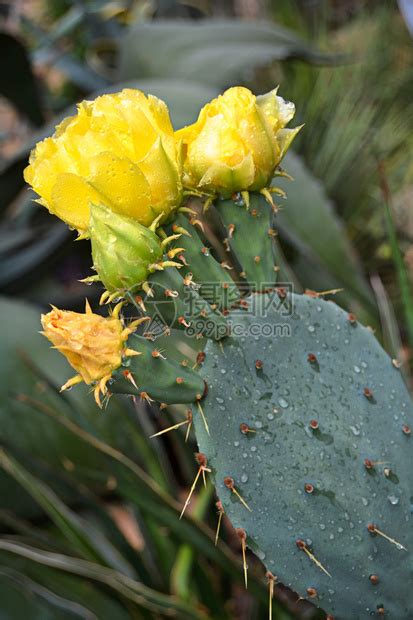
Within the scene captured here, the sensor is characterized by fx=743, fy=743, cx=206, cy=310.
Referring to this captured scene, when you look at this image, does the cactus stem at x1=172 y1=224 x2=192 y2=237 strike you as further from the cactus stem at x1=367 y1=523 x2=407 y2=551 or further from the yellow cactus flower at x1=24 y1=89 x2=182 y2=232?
the cactus stem at x1=367 y1=523 x2=407 y2=551

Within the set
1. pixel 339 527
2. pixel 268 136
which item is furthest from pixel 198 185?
pixel 339 527

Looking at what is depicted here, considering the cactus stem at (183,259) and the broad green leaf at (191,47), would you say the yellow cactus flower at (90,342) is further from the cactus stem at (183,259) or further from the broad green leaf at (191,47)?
the broad green leaf at (191,47)

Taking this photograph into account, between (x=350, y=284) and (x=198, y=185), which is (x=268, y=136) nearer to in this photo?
(x=198, y=185)

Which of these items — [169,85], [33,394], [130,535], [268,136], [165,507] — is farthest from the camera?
[130,535]

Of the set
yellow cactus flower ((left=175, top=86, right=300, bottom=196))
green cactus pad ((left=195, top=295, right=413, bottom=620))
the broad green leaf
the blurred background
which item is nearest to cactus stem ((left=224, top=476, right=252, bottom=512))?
green cactus pad ((left=195, top=295, right=413, bottom=620))

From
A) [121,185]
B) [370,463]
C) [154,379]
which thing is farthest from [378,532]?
[121,185]
